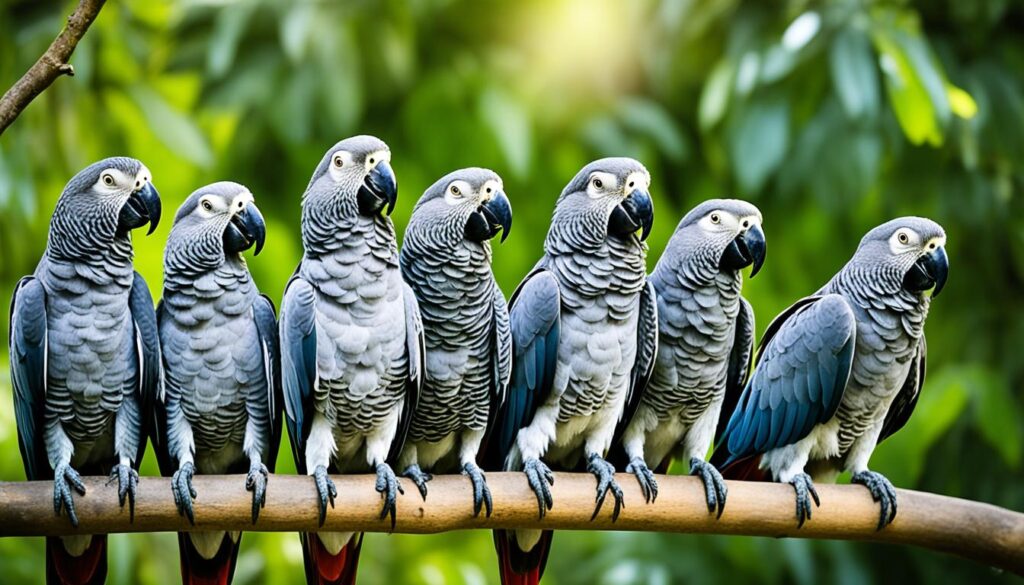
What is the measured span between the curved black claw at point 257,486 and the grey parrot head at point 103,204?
0.54 meters

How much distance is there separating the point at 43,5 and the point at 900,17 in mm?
3248

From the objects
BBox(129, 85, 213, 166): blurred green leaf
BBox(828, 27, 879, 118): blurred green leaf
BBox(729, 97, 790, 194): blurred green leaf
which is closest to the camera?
BBox(828, 27, 879, 118): blurred green leaf

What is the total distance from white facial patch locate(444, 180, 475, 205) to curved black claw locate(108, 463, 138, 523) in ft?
2.79

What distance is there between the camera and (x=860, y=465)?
276 centimetres

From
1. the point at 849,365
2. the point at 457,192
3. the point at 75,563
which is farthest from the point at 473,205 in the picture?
the point at 75,563

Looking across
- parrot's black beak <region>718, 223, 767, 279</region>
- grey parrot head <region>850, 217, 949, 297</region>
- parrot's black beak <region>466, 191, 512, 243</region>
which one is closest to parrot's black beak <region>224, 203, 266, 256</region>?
parrot's black beak <region>466, 191, 512, 243</region>

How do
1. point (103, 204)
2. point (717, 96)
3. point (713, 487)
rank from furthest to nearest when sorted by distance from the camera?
1. point (717, 96)
2. point (713, 487)
3. point (103, 204)

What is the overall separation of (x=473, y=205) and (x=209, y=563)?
3.25 feet

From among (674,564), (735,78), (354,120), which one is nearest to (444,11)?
(354,120)

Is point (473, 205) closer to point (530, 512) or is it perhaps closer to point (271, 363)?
point (271, 363)

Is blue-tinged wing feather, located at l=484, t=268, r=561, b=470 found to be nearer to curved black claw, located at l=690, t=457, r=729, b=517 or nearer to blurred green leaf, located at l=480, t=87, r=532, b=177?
curved black claw, located at l=690, t=457, r=729, b=517

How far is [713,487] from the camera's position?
2520 millimetres

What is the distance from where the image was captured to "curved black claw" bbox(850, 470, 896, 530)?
2605 millimetres

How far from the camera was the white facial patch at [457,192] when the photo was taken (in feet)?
7.88
